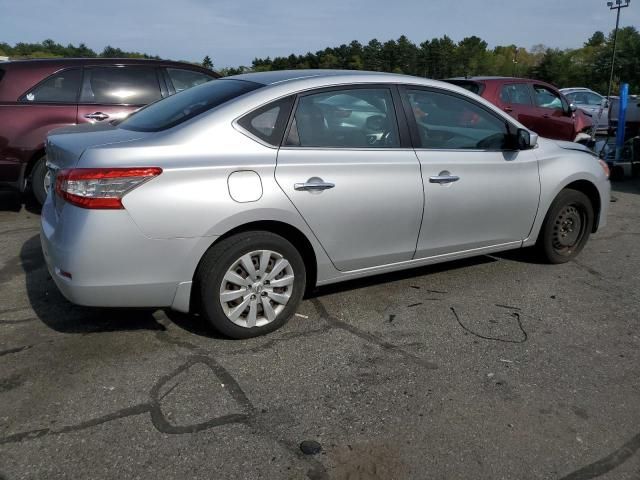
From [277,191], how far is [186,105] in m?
0.93

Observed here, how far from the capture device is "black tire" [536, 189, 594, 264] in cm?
502

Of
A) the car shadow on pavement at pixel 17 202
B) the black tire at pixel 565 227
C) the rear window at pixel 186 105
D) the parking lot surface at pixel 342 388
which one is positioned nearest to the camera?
the parking lot surface at pixel 342 388

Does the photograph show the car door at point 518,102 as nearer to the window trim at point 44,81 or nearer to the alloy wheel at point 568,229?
the alloy wheel at point 568,229

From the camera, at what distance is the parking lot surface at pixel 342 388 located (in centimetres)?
257

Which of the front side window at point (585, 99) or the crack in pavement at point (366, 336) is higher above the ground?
the front side window at point (585, 99)

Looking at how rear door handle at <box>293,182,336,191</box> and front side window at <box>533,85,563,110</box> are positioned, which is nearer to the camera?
rear door handle at <box>293,182,336,191</box>

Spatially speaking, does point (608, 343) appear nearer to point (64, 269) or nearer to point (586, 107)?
point (64, 269)

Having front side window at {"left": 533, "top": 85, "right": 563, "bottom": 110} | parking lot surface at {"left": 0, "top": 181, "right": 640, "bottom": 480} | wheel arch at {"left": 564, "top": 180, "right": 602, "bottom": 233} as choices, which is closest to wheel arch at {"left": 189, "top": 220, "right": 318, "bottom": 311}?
parking lot surface at {"left": 0, "top": 181, "right": 640, "bottom": 480}

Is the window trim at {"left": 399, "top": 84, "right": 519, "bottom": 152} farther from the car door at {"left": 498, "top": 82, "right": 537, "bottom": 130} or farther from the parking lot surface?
the car door at {"left": 498, "top": 82, "right": 537, "bottom": 130}

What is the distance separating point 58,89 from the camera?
6.65 metres

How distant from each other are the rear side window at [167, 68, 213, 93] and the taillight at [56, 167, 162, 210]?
4412mm

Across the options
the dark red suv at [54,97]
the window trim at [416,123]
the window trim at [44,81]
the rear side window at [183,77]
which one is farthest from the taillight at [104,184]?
the rear side window at [183,77]

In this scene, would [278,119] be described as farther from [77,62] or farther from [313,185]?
[77,62]

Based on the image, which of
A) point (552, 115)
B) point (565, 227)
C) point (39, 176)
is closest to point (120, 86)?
point (39, 176)
